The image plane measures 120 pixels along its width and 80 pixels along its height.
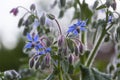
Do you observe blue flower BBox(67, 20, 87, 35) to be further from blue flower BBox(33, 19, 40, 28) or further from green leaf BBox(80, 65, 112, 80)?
blue flower BBox(33, 19, 40, 28)

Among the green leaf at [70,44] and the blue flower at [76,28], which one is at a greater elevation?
the blue flower at [76,28]

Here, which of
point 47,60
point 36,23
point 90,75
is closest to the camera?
point 47,60

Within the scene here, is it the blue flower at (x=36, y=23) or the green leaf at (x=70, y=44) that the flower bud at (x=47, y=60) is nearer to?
the green leaf at (x=70, y=44)

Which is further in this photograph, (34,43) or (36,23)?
(36,23)

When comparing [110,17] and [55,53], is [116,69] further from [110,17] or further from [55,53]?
[55,53]

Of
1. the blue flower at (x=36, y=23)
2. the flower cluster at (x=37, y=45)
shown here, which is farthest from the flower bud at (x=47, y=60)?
the blue flower at (x=36, y=23)

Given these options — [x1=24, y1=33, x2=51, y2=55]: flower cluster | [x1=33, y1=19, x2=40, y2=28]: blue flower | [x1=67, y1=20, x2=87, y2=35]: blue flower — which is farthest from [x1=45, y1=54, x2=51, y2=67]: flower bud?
[x1=33, y1=19, x2=40, y2=28]: blue flower

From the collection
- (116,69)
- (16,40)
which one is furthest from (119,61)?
(16,40)

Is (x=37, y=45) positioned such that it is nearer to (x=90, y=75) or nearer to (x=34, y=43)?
(x=34, y=43)

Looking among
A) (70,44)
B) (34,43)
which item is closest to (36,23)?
(34,43)

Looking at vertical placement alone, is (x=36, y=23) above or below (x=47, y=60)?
above

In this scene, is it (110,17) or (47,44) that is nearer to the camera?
(47,44)
